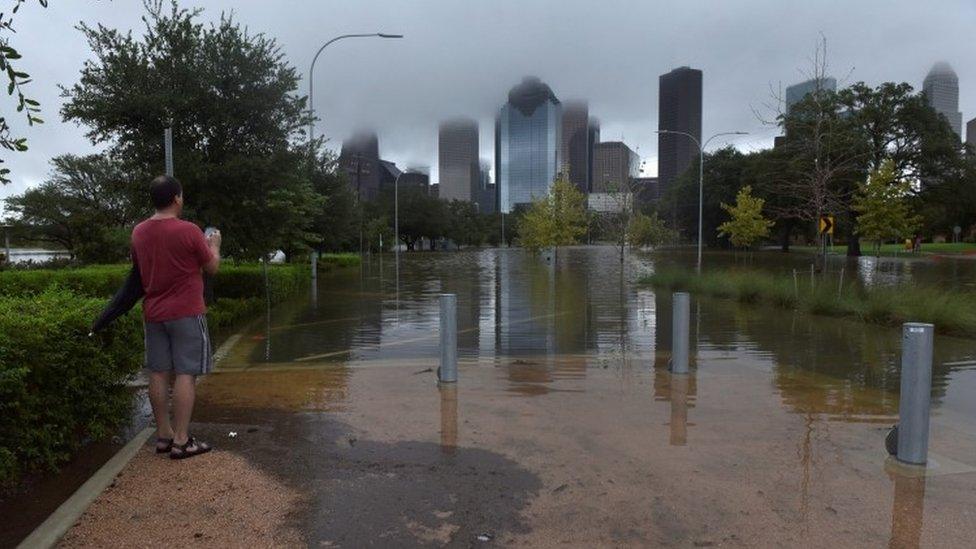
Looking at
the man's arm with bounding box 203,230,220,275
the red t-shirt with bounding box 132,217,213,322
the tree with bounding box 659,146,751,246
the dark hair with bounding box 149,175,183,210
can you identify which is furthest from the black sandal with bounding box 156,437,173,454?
the tree with bounding box 659,146,751,246

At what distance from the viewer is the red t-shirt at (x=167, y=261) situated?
4.14 meters

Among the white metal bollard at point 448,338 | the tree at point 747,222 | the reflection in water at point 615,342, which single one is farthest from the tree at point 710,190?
the white metal bollard at point 448,338

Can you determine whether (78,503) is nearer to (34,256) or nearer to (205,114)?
(205,114)

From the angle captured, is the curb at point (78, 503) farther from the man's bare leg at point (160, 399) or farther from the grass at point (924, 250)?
the grass at point (924, 250)

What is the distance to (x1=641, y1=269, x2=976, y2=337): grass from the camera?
10750 mm

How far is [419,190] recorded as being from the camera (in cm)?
10056

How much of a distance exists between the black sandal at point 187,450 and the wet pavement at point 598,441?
0.24m

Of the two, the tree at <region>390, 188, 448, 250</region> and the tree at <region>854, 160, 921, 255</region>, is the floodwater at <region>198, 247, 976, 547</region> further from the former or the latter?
the tree at <region>390, 188, 448, 250</region>

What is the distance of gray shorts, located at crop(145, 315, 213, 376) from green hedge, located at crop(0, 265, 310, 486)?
0.39m

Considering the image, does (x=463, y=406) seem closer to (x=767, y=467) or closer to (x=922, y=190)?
(x=767, y=467)

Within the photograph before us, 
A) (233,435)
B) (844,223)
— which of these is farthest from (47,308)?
(844,223)

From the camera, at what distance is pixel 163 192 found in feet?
13.6

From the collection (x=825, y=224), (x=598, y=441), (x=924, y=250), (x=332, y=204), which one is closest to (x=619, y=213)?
(x=332, y=204)

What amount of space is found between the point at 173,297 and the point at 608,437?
122 inches
